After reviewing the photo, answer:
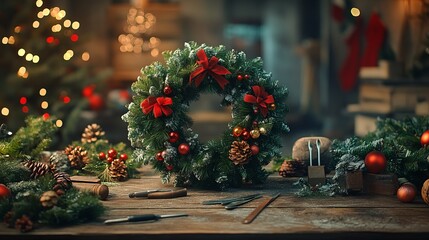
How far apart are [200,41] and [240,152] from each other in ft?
24.7

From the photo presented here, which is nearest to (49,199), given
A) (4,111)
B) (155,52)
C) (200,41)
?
(4,111)

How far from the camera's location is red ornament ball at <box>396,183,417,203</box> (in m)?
2.73

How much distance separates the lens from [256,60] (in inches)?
124

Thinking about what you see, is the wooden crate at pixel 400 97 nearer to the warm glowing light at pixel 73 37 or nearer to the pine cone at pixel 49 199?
the warm glowing light at pixel 73 37

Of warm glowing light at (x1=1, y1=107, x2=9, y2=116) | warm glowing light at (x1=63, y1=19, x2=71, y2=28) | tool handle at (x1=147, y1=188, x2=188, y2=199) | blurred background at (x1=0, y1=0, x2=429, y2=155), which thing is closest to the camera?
tool handle at (x1=147, y1=188, x2=188, y2=199)

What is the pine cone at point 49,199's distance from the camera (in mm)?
2492

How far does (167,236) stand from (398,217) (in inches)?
31.7

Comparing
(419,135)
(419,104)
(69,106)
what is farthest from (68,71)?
(419,135)

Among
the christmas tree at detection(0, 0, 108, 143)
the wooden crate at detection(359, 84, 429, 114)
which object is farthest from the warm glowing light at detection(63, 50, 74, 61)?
the wooden crate at detection(359, 84, 429, 114)

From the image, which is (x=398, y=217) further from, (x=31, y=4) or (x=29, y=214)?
(x=31, y=4)

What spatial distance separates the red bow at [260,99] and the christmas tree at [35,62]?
3.43 metres

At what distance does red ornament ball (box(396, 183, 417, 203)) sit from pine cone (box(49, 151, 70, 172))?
152cm

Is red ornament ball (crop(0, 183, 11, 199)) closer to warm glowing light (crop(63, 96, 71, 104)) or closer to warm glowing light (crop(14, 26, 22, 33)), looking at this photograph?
warm glowing light (crop(14, 26, 22, 33))

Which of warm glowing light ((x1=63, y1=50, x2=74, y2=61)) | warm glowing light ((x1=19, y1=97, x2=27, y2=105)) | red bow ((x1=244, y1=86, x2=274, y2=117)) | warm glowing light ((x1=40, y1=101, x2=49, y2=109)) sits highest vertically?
warm glowing light ((x1=63, y1=50, x2=74, y2=61))
